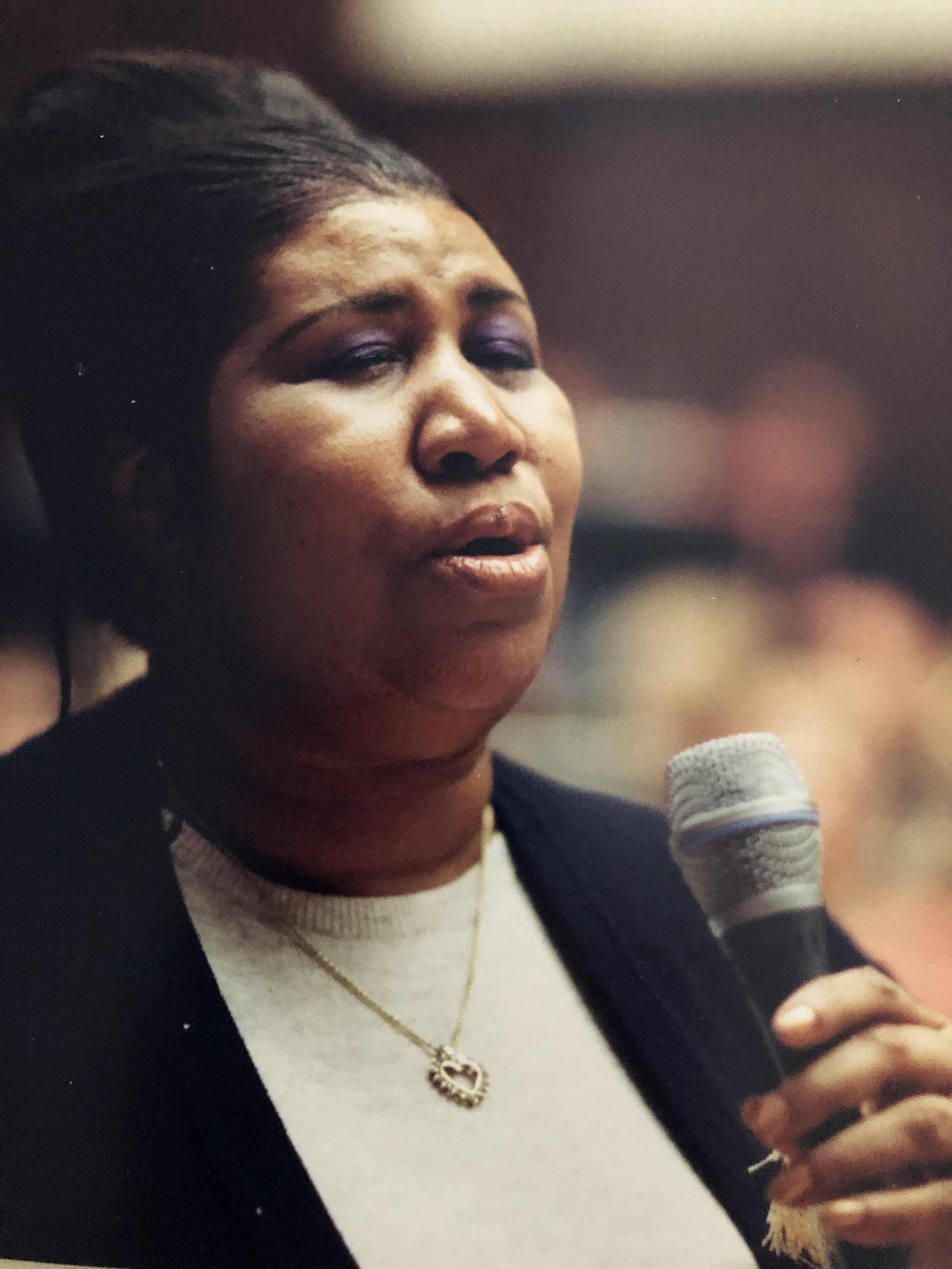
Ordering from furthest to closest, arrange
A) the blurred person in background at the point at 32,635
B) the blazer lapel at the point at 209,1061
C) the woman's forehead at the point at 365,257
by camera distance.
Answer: the blurred person in background at the point at 32,635 → the woman's forehead at the point at 365,257 → the blazer lapel at the point at 209,1061

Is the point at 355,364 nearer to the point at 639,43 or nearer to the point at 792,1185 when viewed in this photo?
the point at 639,43

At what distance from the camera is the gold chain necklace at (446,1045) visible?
1.08 metres

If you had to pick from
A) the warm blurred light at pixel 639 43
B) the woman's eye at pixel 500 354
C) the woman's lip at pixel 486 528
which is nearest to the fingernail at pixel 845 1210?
the woman's lip at pixel 486 528

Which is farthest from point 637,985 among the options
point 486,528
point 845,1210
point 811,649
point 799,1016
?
point 486,528

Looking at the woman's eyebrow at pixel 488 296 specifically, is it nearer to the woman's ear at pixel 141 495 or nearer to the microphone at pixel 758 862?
the woman's ear at pixel 141 495

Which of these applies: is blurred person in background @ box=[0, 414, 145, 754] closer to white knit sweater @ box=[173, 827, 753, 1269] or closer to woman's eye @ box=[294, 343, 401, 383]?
white knit sweater @ box=[173, 827, 753, 1269]

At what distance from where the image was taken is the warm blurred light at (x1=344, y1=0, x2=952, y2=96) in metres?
1.12

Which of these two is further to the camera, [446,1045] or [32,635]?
[32,635]

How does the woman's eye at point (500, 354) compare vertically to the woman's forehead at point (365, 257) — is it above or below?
below

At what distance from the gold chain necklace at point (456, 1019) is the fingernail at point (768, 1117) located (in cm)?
26

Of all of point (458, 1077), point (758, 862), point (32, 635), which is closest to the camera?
point (758, 862)

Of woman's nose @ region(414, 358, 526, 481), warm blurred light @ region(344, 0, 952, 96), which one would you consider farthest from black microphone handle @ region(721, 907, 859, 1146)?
warm blurred light @ region(344, 0, 952, 96)

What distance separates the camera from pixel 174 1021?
1.08 m

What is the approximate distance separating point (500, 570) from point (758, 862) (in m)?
0.37
